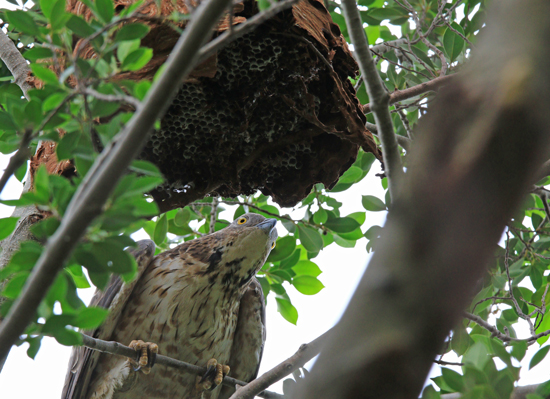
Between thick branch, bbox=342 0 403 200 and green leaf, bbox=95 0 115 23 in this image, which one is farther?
thick branch, bbox=342 0 403 200

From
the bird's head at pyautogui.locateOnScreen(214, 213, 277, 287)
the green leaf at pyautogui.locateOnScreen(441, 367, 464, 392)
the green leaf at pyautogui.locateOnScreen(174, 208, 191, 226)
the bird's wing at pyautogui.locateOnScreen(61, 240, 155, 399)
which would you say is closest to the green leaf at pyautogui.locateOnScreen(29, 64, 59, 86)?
the green leaf at pyautogui.locateOnScreen(441, 367, 464, 392)

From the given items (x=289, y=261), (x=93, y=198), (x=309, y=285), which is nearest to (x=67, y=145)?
(x=93, y=198)

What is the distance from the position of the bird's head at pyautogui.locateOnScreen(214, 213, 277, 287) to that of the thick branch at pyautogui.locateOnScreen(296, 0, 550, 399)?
2566mm

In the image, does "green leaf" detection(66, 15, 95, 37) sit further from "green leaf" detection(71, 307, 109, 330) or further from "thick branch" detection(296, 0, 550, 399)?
"thick branch" detection(296, 0, 550, 399)

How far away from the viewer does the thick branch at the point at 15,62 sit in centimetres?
284

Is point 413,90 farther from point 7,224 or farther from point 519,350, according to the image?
point 7,224

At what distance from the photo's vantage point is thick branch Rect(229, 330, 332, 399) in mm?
2271

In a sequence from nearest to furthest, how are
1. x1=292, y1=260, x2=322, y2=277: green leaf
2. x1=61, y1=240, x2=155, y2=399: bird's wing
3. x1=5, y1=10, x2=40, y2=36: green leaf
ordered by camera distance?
x1=5, y1=10, x2=40, y2=36: green leaf
x1=61, y1=240, x2=155, y2=399: bird's wing
x1=292, y1=260, x2=322, y2=277: green leaf

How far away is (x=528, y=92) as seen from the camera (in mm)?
848

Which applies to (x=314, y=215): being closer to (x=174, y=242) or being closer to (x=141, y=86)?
(x=174, y=242)

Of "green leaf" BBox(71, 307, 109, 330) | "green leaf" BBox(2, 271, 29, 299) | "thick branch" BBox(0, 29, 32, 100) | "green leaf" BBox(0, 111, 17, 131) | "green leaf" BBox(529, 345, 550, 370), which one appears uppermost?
"thick branch" BBox(0, 29, 32, 100)

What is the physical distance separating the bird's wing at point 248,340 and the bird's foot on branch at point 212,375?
1.15ft

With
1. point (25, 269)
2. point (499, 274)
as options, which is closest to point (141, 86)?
point (25, 269)

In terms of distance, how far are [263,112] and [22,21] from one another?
4.42 feet
